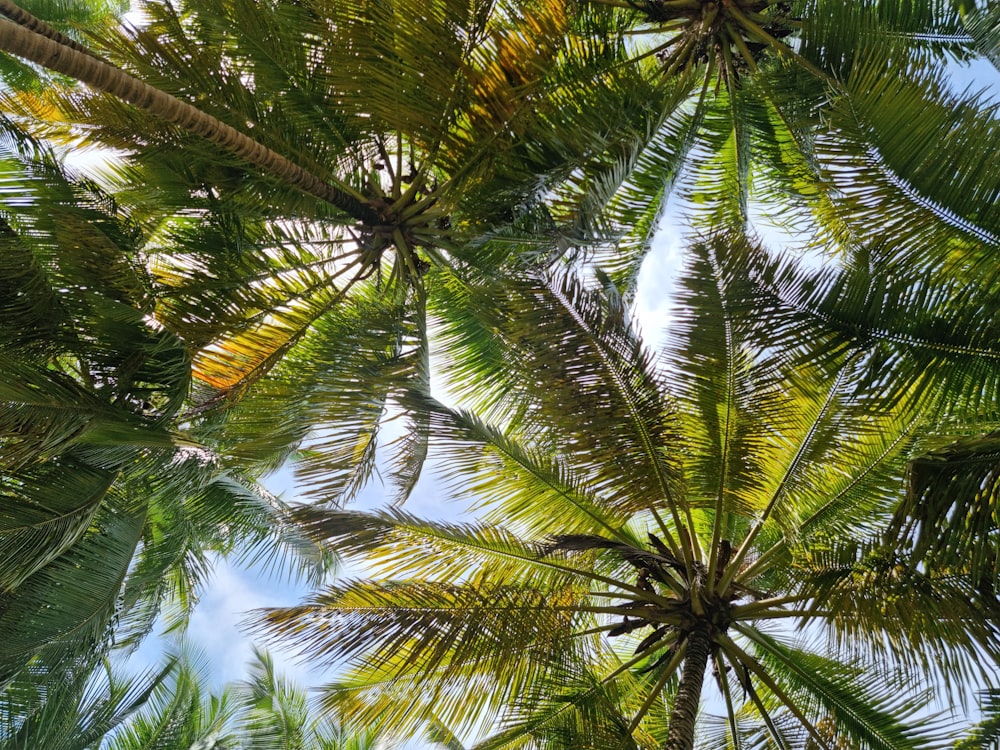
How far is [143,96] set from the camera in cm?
422

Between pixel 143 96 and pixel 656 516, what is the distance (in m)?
4.25

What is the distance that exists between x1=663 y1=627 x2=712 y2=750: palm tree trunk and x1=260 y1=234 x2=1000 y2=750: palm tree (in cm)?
1

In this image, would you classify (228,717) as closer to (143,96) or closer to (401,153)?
(401,153)

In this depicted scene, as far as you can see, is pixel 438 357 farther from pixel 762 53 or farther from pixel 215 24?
pixel 762 53

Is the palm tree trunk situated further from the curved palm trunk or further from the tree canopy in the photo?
the curved palm trunk

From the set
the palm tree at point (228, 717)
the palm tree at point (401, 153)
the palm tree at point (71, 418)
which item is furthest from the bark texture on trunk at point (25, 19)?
the palm tree at point (228, 717)

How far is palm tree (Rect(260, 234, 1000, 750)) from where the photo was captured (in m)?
5.22

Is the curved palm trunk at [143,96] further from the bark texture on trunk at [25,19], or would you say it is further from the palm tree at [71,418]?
the palm tree at [71,418]

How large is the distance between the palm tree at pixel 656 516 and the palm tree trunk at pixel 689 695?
0.01m

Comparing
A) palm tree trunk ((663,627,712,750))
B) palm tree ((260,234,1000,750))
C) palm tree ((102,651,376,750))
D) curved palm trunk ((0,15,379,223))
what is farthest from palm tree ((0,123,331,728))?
palm tree trunk ((663,627,712,750))

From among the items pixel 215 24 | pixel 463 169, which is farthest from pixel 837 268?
pixel 215 24

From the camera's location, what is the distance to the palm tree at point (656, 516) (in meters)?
5.22

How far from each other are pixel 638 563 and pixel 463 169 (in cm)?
315

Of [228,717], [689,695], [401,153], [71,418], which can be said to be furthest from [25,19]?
[228,717]
